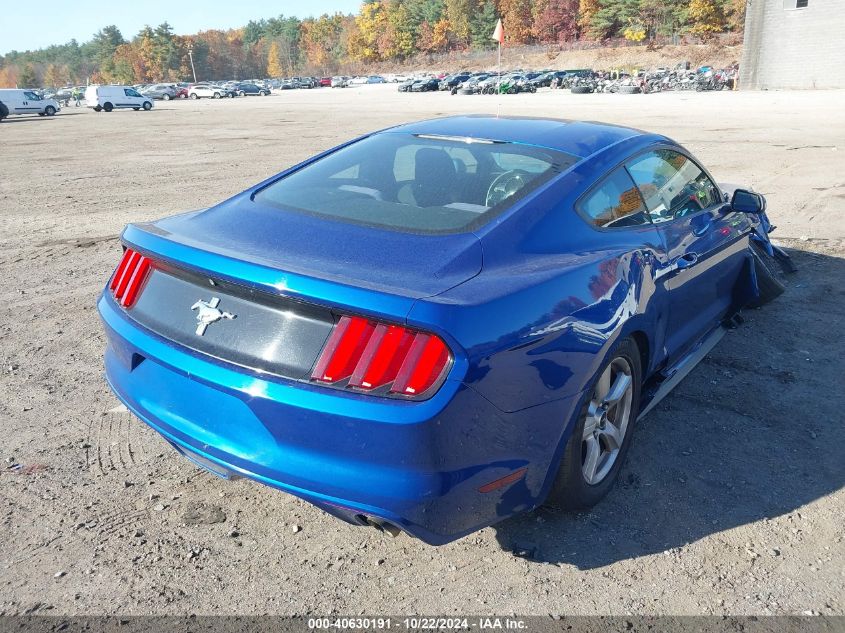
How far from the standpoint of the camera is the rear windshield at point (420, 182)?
112 inches

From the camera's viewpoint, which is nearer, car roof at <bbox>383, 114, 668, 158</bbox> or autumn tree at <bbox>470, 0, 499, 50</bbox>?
car roof at <bbox>383, 114, 668, 158</bbox>

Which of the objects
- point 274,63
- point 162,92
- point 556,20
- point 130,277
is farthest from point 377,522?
point 274,63

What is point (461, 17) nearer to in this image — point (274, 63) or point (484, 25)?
point (484, 25)

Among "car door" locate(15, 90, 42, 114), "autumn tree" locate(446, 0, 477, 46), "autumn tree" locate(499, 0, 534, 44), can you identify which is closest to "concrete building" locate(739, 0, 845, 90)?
"car door" locate(15, 90, 42, 114)

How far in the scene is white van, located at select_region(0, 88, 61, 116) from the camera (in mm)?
38469

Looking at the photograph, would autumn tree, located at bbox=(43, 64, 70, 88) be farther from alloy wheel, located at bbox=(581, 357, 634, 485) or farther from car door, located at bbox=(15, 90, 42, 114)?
alloy wheel, located at bbox=(581, 357, 634, 485)

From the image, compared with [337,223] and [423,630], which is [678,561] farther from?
[337,223]

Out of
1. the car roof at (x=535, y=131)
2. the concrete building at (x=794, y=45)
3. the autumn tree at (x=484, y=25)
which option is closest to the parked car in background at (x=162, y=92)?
the concrete building at (x=794, y=45)

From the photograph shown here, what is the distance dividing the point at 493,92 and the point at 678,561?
5638 centimetres

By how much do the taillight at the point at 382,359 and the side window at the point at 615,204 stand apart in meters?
1.21

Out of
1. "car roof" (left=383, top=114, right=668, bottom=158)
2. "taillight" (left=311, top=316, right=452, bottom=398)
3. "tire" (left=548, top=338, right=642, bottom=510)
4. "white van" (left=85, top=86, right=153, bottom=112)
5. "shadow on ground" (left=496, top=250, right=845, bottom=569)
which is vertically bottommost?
"white van" (left=85, top=86, right=153, bottom=112)

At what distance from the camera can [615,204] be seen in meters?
3.17

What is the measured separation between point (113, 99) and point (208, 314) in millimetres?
52166

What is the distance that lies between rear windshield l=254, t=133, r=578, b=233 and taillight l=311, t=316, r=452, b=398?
694 mm
